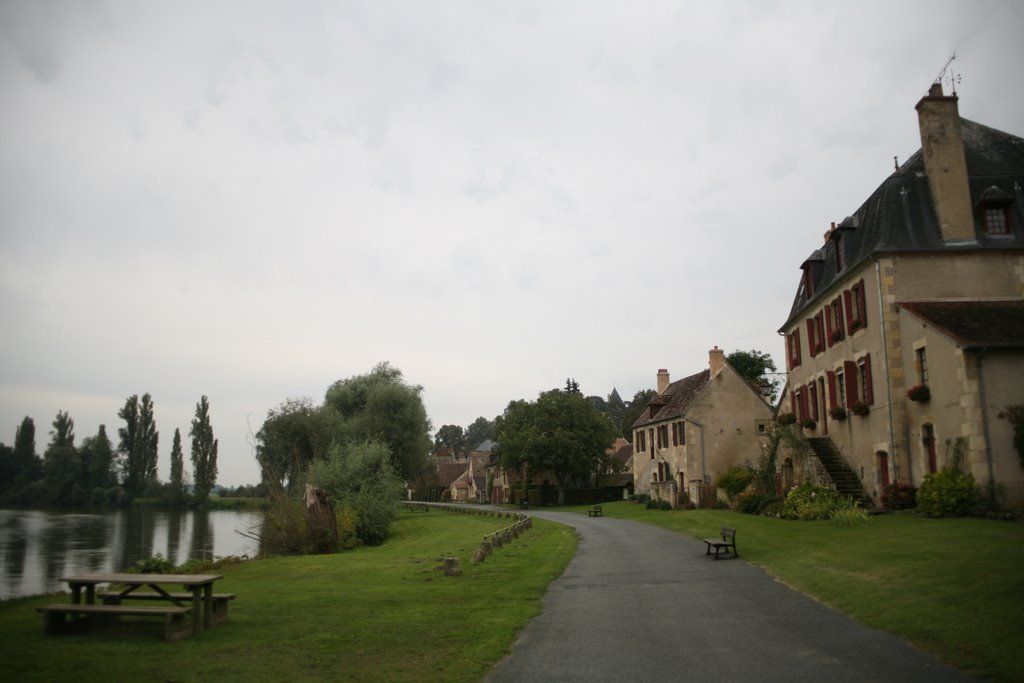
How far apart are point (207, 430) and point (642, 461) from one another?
50368 millimetres

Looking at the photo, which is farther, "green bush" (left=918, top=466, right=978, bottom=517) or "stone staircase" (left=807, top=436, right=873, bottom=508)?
"stone staircase" (left=807, top=436, right=873, bottom=508)

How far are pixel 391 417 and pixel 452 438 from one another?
111 m

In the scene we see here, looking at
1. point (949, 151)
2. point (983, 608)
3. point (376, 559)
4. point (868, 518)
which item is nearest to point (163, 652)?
point (983, 608)

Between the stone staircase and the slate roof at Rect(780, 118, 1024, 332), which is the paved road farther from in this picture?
the slate roof at Rect(780, 118, 1024, 332)

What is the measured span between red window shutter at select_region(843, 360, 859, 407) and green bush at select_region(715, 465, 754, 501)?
950cm

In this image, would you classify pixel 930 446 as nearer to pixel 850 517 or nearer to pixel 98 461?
pixel 850 517

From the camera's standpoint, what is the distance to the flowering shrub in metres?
22.7

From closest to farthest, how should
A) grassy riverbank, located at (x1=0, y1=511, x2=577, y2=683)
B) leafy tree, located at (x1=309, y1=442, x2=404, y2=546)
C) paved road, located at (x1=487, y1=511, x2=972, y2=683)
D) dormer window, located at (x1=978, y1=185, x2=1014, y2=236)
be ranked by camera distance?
paved road, located at (x1=487, y1=511, x2=972, y2=683)
grassy riverbank, located at (x1=0, y1=511, x2=577, y2=683)
dormer window, located at (x1=978, y1=185, x2=1014, y2=236)
leafy tree, located at (x1=309, y1=442, x2=404, y2=546)

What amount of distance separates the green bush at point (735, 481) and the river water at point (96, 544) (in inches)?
914

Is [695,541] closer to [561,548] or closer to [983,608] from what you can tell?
[561,548]

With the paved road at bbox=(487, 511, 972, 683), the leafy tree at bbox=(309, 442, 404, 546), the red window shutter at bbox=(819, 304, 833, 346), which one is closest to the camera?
the paved road at bbox=(487, 511, 972, 683)

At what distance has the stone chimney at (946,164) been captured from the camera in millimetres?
24250

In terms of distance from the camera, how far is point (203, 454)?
78938mm

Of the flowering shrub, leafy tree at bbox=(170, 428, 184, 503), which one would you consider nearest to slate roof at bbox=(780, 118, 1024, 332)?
the flowering shrub
